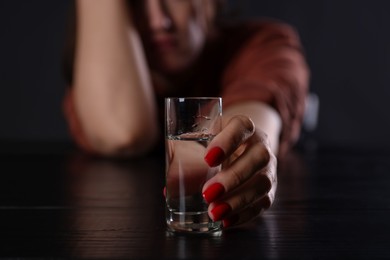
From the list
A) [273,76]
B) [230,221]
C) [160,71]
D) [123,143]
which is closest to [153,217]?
[230,221]

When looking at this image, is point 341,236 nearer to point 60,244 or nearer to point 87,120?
point 60,244

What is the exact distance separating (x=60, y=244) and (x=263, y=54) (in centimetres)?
123

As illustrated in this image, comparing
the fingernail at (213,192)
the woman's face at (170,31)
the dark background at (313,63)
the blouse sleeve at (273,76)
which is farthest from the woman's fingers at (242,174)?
the dark background at (313,63)

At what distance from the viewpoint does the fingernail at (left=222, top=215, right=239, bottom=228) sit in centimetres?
59

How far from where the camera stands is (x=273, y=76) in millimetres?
1469

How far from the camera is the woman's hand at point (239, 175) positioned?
56 centimetres

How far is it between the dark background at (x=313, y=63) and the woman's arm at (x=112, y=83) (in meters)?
1.69

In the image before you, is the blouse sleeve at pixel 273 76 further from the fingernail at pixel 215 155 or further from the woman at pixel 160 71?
the fingernail at pixel 215 155

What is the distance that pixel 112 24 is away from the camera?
1.47 metres

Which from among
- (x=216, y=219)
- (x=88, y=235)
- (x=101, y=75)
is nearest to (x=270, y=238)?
(x=216, y=219)

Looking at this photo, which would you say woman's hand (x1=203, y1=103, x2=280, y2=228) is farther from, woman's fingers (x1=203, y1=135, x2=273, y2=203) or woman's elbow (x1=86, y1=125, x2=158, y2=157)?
woman's elbow (x1=86, y1=125, x2=158, y2=157)

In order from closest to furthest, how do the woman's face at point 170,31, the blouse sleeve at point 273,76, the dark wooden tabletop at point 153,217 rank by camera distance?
the dark wooden tabletop at point 153,217 < the blouse sleeve at point 273,76 < the woman's face at point 170,31

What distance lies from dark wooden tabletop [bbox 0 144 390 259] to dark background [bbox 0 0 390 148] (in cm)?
201

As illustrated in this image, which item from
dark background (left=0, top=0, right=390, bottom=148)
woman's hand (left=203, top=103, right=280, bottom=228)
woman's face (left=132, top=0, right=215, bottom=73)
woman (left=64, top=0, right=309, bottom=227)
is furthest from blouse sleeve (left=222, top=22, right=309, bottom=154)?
dark background (left=0, top=0, right=390, bottom=148)
